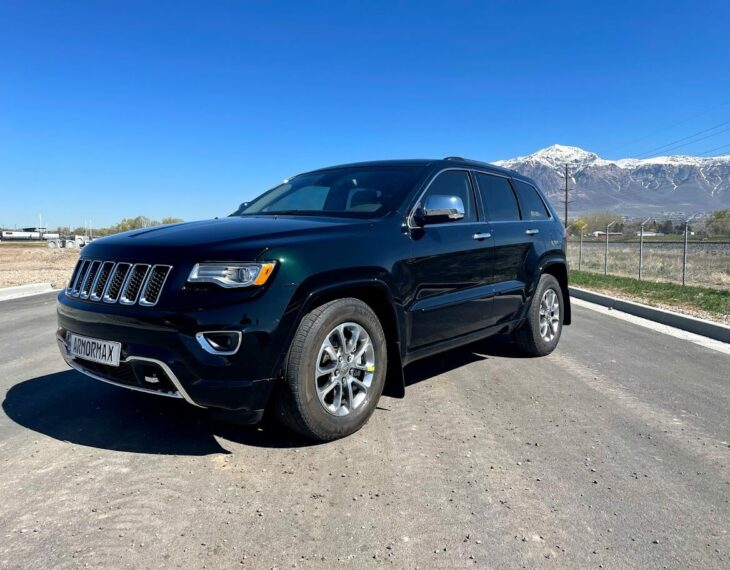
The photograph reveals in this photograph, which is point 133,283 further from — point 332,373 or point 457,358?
point 457,358

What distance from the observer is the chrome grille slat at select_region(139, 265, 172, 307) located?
313 cm

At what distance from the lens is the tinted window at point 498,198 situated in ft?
17.2

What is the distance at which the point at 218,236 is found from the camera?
3348 mm

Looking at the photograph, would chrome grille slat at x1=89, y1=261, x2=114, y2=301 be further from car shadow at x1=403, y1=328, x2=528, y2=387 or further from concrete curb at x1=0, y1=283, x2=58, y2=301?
concrete curb at x1=0, y1=283, x2=58, y2=301

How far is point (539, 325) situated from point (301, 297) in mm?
3504

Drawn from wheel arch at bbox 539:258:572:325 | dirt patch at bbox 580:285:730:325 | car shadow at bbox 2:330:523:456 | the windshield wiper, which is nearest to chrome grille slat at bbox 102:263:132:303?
car shadow at bbox 2:330:523:456

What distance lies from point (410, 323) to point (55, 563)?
249 centimetres

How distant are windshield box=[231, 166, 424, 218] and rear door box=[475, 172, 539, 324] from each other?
101cm

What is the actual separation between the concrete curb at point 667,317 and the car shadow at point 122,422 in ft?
20.7

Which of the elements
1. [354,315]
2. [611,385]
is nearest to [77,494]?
[354,315]

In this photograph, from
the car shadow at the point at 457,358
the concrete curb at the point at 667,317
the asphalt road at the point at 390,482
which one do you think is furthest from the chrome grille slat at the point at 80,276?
the concrete curb at the point at 667,317

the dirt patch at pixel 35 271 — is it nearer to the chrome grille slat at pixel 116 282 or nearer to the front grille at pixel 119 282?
the front grille at pixel 119 282

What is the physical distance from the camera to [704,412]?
430 centimetres

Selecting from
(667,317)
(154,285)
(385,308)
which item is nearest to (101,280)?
(154,285)
